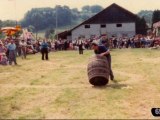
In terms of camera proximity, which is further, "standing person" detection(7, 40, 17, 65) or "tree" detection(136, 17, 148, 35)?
"tree" detection(136, 17, 148, 35)

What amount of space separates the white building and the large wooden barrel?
58002 millimetres

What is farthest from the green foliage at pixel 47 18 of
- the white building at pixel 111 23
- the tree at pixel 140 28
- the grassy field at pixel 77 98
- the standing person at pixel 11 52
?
the grassy field at pixel 77 98

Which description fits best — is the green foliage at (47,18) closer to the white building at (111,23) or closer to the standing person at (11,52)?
the white building at (111,23)

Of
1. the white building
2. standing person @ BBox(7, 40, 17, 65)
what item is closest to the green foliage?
the white building

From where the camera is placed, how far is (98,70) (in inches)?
529

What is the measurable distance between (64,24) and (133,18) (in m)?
85.9

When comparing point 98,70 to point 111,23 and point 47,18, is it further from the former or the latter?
point 47,18

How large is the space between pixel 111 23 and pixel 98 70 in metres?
59.1

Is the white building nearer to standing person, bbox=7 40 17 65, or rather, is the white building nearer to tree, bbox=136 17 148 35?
tree, bbox=136 17 148 35

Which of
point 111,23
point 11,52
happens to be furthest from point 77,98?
point 111,23

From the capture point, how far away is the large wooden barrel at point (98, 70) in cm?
1345

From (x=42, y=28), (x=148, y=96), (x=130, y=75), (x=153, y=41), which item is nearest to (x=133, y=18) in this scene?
(x=153, y=41)

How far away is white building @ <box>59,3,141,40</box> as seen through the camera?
71.2 m

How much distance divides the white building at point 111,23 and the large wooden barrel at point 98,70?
58002mm
